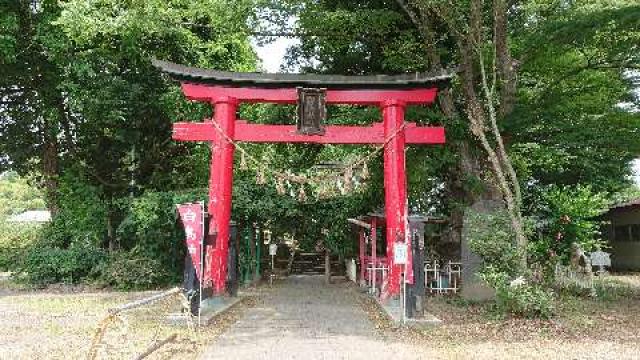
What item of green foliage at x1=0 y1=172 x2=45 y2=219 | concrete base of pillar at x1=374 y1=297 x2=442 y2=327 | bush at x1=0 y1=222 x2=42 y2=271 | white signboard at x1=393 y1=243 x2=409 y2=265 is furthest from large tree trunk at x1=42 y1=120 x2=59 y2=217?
green foliage at x1=0 y1=172 x2=45 y2=219

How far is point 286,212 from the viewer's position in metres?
20.7

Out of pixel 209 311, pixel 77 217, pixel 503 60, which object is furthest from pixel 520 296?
pixel 77 217

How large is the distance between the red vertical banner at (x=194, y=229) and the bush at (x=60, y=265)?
33.0ft

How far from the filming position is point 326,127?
44.7ft

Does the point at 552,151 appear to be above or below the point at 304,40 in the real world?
below

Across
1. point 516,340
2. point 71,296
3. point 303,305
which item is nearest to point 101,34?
point 71,296

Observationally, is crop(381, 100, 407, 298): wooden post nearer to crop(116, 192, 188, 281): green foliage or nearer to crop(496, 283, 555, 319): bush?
crop(496, 283, 555, 319): bush

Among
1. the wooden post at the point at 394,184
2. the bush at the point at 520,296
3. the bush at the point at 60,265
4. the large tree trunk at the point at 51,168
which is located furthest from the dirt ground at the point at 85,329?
the large tree trunk at the point at 51,168

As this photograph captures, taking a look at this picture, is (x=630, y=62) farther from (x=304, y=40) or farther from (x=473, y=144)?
(x=304, y=40)

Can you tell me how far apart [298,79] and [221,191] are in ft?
10.5

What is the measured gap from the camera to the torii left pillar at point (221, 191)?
12742 mm

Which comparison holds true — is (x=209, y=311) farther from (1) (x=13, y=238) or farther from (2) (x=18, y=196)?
(2) (x=18, y=196)

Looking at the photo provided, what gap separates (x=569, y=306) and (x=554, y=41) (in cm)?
602

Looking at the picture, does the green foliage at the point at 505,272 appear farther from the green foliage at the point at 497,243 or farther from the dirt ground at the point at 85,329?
the dirt ground at the point at 85,329
